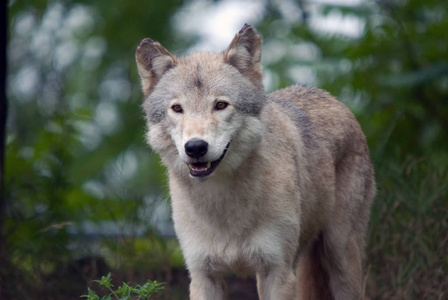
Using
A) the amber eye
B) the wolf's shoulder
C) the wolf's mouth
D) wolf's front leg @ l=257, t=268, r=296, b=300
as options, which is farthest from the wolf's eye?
the wolf's shoulder

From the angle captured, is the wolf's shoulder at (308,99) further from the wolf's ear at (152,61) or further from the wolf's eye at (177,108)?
the wolf's eye at (177,108)

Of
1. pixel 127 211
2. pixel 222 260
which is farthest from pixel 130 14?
pixel 222 260

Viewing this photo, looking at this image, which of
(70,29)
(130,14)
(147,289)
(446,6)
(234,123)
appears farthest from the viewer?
(70,29)

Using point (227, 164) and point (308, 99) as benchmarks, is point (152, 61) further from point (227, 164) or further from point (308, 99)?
point (308, 99)

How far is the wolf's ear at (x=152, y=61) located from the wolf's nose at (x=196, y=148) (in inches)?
38.3

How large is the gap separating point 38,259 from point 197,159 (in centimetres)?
348

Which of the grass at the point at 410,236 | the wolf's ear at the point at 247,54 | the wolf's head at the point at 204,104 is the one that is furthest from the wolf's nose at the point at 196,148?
the grass at the point at 410,236

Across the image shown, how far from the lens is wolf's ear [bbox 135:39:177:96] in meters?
4.72

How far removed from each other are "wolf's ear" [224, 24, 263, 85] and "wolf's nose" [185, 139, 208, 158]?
0.96m

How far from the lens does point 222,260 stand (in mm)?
4574

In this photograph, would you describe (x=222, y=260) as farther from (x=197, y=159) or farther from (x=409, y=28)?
(x=409, y=28)

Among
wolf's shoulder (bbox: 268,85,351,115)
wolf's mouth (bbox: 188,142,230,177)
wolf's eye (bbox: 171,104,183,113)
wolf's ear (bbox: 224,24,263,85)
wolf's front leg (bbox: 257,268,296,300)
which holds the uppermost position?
wolf's ear (bbox: 224,24,263,85)

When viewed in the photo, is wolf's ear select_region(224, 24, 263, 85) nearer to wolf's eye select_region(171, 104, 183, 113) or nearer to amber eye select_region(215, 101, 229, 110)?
amber eye select_region(215, 101, 229, 110)

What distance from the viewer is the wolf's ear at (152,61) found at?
4719mm
